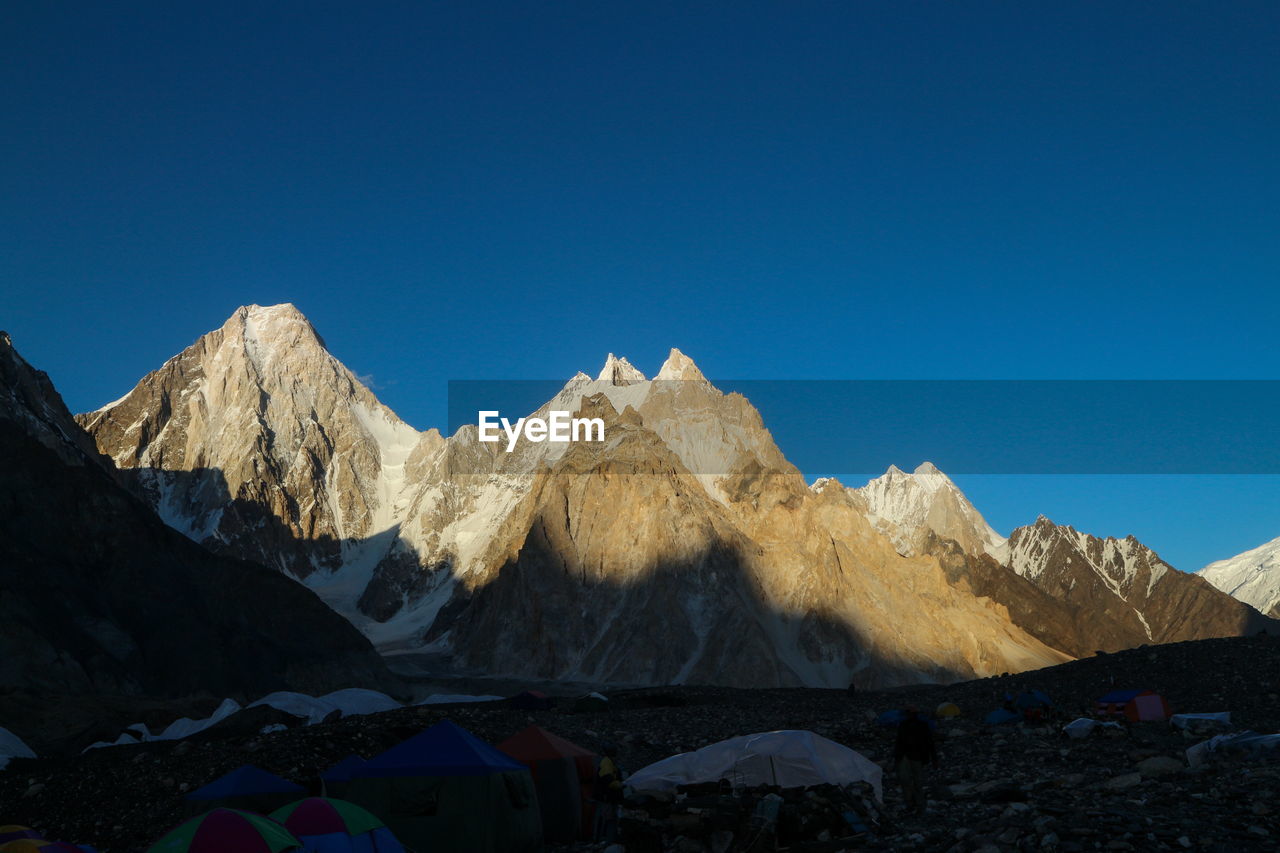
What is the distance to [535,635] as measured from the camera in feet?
384

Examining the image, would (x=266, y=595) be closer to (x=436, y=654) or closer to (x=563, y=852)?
(x=436, y=654)

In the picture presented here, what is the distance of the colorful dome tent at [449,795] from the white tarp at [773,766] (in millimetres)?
2331

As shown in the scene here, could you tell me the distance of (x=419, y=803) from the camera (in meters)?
17.5

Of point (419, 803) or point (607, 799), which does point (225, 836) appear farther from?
point (607, 799)

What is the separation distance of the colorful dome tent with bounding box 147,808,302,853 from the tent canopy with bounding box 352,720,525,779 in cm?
331

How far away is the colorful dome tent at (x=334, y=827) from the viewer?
50.1 feet

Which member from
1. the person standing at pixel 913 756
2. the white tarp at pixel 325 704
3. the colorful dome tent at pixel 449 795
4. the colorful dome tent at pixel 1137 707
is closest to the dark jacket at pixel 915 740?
the person standing at pixel 913 756

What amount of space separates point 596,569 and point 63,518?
184 ft

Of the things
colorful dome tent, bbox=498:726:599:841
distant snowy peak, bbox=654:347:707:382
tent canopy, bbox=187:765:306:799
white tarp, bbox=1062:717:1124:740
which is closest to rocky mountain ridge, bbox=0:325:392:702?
tent canopy, bbox=187:765:306:799

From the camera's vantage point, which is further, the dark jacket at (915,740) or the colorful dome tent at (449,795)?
the colorful dome tent at (449,795)

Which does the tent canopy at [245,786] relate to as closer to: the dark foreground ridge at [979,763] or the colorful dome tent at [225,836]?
the dark foreground ridge at [979,763]

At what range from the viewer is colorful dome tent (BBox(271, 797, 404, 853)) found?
50.1 ft

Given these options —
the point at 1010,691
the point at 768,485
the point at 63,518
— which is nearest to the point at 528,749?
the point at 1010,691

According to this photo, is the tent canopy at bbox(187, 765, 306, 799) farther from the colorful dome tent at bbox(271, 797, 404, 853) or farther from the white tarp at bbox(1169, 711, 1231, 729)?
the white tarp at bbox(1169, 711, 1231, 729)
